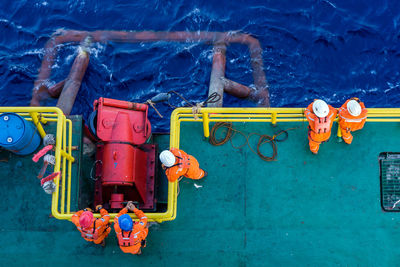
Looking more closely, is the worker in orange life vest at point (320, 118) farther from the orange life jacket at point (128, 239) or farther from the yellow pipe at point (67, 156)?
the yellow pipe at point (67, 156)

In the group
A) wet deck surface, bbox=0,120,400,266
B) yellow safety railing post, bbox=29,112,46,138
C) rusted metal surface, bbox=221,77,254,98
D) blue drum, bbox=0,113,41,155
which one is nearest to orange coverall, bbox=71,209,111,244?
wet deck surface, bbox=0,120,400,266

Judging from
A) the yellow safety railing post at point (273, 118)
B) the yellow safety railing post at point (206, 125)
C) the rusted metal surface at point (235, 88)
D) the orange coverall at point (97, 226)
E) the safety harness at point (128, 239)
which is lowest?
the safety harness at point (128, 239)

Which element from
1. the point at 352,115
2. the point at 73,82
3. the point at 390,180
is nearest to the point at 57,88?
the point at 73,82

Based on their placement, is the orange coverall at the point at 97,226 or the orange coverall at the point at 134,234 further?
the orange coverall at the point at 97,226

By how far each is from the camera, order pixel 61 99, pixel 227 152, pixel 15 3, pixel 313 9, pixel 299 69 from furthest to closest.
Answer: pixel 15 3 < pixel 313 9 < pixel 299 69 < pixel 61 99 < pixel 227 152

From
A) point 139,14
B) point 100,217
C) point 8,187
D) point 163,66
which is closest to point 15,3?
point 139,14

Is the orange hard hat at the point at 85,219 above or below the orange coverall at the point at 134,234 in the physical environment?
above

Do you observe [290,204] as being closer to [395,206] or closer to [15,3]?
[395,206]

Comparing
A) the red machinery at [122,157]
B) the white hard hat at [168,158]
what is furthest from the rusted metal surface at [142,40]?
the white hard hat at [168,158]
